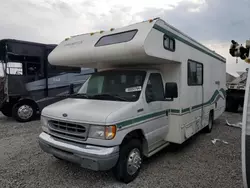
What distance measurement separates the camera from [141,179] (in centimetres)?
358

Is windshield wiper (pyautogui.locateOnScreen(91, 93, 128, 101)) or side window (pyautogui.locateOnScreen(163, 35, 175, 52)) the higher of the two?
side window (pyautogui.locateOnScreen(163, 35, 175, 52))

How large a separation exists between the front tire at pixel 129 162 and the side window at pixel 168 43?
6.41 feet

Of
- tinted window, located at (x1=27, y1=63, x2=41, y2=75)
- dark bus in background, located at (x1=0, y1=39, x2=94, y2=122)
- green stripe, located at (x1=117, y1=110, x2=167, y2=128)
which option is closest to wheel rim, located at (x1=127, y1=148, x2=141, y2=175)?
green stripe, located at (x1=117, y1=110, x2=167, y2=128)

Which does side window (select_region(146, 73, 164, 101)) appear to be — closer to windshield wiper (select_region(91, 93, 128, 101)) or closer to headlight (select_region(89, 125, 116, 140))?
windshield wiper (select_region(91, 93, 128, 101))

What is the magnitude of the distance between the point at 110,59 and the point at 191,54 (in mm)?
2376

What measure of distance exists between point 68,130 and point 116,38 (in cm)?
192

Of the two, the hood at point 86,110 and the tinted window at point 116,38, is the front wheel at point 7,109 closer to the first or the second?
the hood at point 86,110

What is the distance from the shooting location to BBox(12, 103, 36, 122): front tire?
8.05 meters

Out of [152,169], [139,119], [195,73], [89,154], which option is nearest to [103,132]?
[89,154]

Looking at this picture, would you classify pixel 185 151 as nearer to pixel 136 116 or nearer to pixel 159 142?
pixel 159 142

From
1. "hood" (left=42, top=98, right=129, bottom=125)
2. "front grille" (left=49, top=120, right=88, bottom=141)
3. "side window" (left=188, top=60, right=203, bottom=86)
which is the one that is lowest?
"front grille" (left=49, top=120, right=88, bottom=141)

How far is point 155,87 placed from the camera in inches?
164

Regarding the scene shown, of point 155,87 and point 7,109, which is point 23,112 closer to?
point 7,109

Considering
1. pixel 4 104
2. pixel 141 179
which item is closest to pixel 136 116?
pixel 141 179
